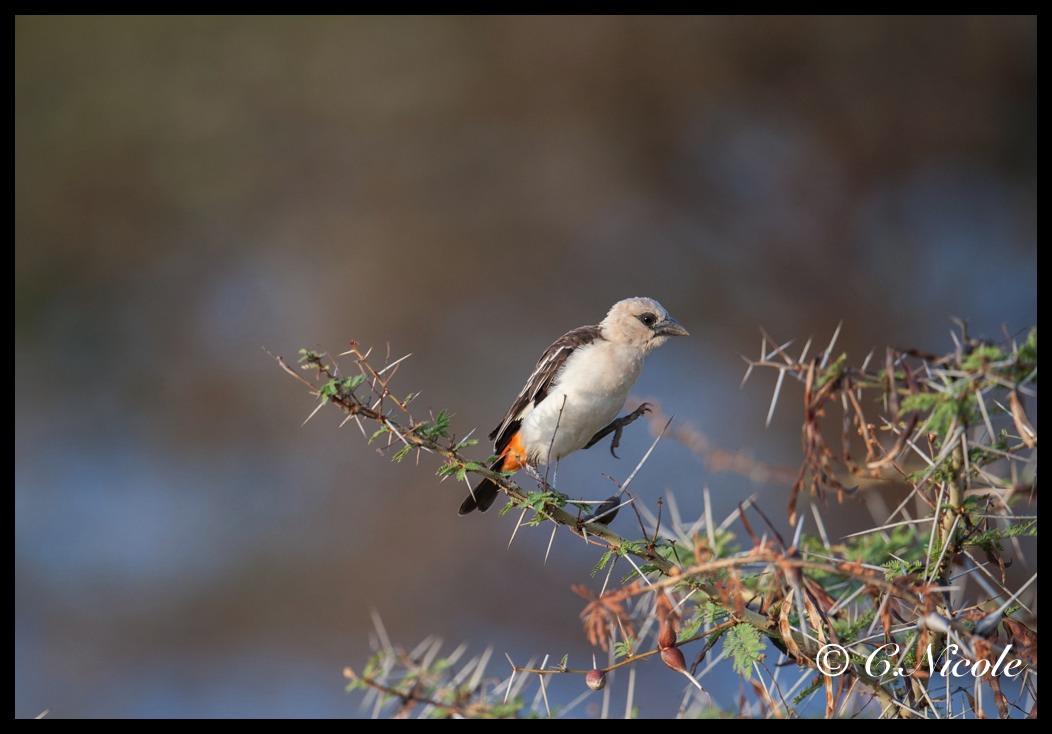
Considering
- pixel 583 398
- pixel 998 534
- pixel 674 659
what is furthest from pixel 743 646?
pixel 583 398

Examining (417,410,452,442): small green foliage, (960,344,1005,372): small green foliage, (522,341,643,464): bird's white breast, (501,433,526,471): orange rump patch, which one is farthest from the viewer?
(501,433,526,471): orange rump patch

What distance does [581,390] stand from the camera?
→ 14.8 feet

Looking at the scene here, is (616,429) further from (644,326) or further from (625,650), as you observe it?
(625,650)

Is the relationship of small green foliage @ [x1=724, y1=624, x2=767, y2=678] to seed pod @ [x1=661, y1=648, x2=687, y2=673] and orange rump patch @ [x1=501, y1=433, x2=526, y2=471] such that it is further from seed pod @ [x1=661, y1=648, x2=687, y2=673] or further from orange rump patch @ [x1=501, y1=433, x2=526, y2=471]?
orange rump patch @ [x1=501, y1=433, x2=526, y2=471]

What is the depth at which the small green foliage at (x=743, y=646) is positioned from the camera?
2.35 m

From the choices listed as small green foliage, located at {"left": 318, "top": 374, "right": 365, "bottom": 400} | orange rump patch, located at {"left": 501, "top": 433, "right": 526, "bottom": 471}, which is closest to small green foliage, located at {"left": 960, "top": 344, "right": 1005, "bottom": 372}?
small green foliage, located at {"left": 318, "top": 374, "right": 365, "bottom": 400}

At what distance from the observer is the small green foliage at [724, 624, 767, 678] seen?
2.35 metres

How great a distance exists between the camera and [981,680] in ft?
7.00

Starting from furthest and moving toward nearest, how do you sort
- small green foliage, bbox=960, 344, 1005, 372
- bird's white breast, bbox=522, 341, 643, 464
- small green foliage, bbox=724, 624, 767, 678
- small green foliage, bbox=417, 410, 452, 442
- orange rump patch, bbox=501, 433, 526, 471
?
orange rump patch, bbox=501, 433, 526, 471 → bird's white breast, bbox=522, 341, 643, 464 → small green foliage, bbox=417, 410, 452, 442 → small green foliage, bbox=724, 624, 767, 678 → small green foliage, bbox=960, 344, 1005, 372

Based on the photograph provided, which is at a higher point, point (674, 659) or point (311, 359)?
point (311, 359)

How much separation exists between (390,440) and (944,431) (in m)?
1.44

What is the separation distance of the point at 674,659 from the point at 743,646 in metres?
0.18

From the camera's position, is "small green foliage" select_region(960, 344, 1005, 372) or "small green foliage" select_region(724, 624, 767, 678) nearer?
"small green foliage" select_region(960, 344, 1005, 372)

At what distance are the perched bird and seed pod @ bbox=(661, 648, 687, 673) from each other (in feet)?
6.54
